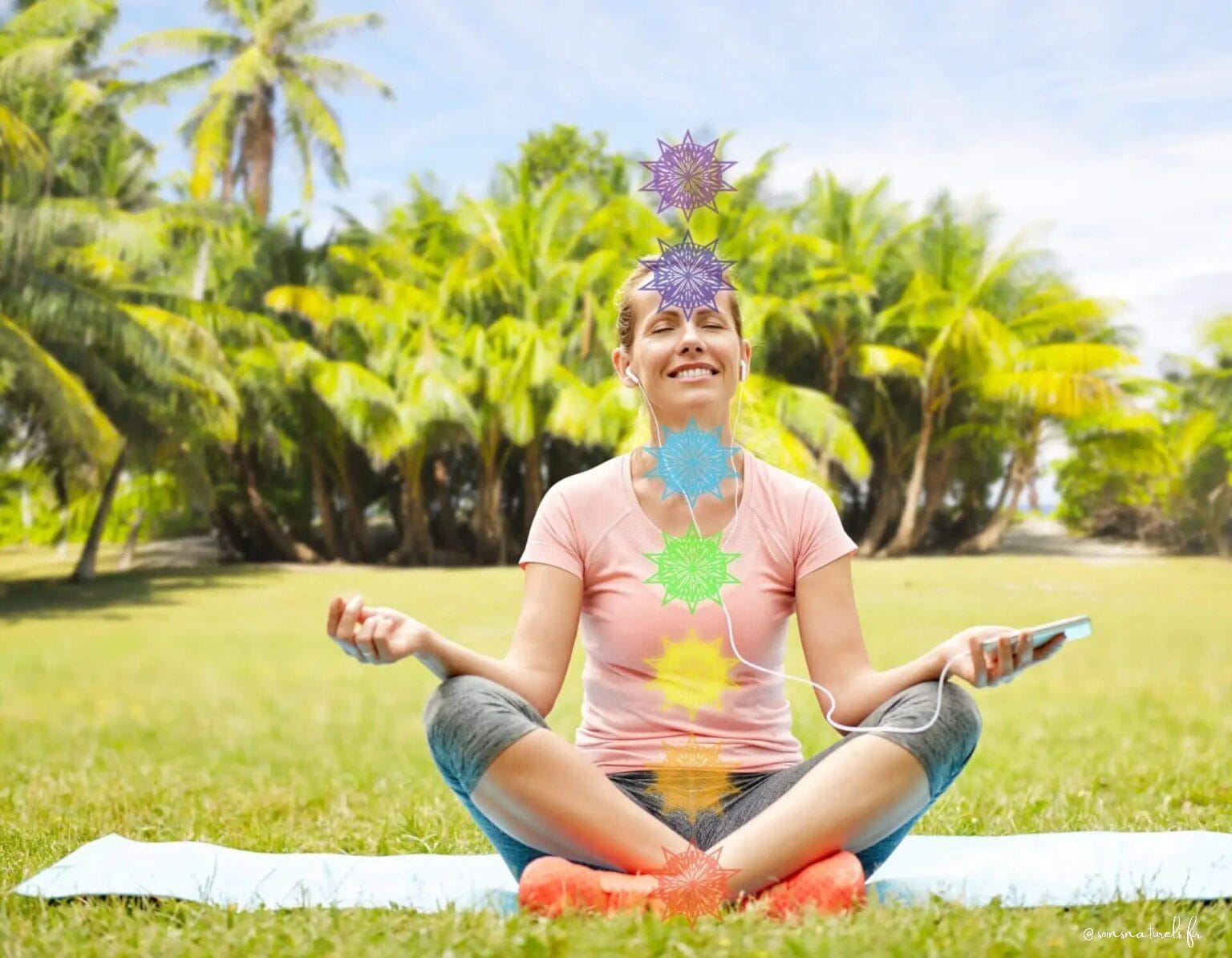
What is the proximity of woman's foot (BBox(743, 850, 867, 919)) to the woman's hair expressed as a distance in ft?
2.42

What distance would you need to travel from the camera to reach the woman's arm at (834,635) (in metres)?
1.77

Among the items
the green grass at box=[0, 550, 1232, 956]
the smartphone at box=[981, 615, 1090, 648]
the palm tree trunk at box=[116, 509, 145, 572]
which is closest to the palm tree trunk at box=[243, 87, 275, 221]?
the palm tree trunk at box=[116, 509, 145, 572]

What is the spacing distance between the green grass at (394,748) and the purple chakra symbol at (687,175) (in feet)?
3.13

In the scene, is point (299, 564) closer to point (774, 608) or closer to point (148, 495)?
point (148, 495)

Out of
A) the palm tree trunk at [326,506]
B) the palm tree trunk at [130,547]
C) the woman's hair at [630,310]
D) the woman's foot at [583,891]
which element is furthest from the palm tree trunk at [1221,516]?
the woman's foot at [583,891]

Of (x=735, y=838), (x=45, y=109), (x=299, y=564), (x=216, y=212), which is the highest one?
(x=45, y=109)

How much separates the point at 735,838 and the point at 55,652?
7278 millimetres

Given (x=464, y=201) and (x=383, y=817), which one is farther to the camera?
(x=464, y=201)

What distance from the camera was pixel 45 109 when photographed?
13125 mm

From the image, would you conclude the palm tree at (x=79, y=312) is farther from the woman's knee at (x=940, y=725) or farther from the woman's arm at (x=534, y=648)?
the woman's knee at (x=940, y=725)

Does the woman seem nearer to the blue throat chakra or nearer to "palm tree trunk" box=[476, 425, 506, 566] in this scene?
the blue throat chakra

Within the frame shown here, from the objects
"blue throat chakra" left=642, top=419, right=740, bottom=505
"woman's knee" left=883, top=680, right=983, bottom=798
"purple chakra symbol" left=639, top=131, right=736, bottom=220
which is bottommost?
"woman's knee" left=883, top=680, right=983, bottom=798

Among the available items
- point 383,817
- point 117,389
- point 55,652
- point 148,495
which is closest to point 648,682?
point 383,817

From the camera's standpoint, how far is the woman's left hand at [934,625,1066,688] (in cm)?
154
